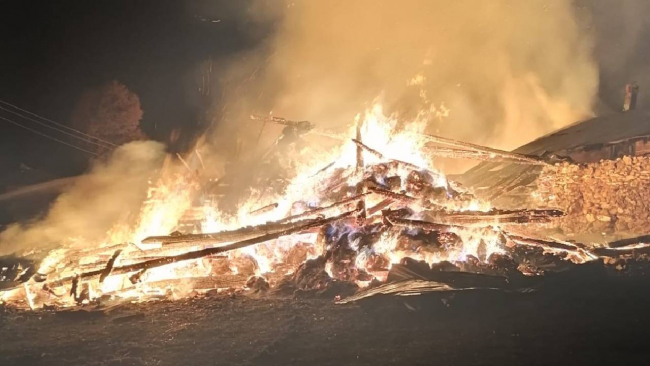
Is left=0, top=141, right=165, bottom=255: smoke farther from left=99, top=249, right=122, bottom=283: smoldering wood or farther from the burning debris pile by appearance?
left=99, top=249, right=122, bottom=283: smoldering wood

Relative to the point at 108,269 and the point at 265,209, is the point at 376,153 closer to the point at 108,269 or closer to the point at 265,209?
the point at 265,209

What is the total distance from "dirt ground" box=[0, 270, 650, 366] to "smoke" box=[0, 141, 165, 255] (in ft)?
8.60

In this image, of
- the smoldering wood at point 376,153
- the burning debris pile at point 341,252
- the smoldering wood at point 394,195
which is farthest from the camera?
the smoldering wood at point 376,153

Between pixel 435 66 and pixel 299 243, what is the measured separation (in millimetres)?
8611

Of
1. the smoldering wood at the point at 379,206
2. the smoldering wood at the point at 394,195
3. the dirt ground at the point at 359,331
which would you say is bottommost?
the dirt ground at the point at 359,331

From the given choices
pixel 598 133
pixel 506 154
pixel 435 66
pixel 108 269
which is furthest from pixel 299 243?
pixel 435 66

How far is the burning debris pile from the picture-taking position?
7.05 meters

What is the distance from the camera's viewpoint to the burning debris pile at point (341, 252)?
23.1 feet

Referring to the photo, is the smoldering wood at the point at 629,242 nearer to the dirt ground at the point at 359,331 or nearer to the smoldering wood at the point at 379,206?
the dirt ground at the point at 359,331

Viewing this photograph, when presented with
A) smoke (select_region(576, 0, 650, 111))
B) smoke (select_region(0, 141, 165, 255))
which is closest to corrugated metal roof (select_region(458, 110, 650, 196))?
smoke (select_region(576, 0, 650, 111))

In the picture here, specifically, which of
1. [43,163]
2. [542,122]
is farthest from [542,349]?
[43,163]

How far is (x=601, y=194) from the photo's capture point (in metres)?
8.94

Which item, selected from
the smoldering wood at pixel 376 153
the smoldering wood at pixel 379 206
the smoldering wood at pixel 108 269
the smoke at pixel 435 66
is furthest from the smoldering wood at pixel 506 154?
the smoldering wood at pixel 108 269

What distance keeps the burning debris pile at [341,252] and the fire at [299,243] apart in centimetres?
2
